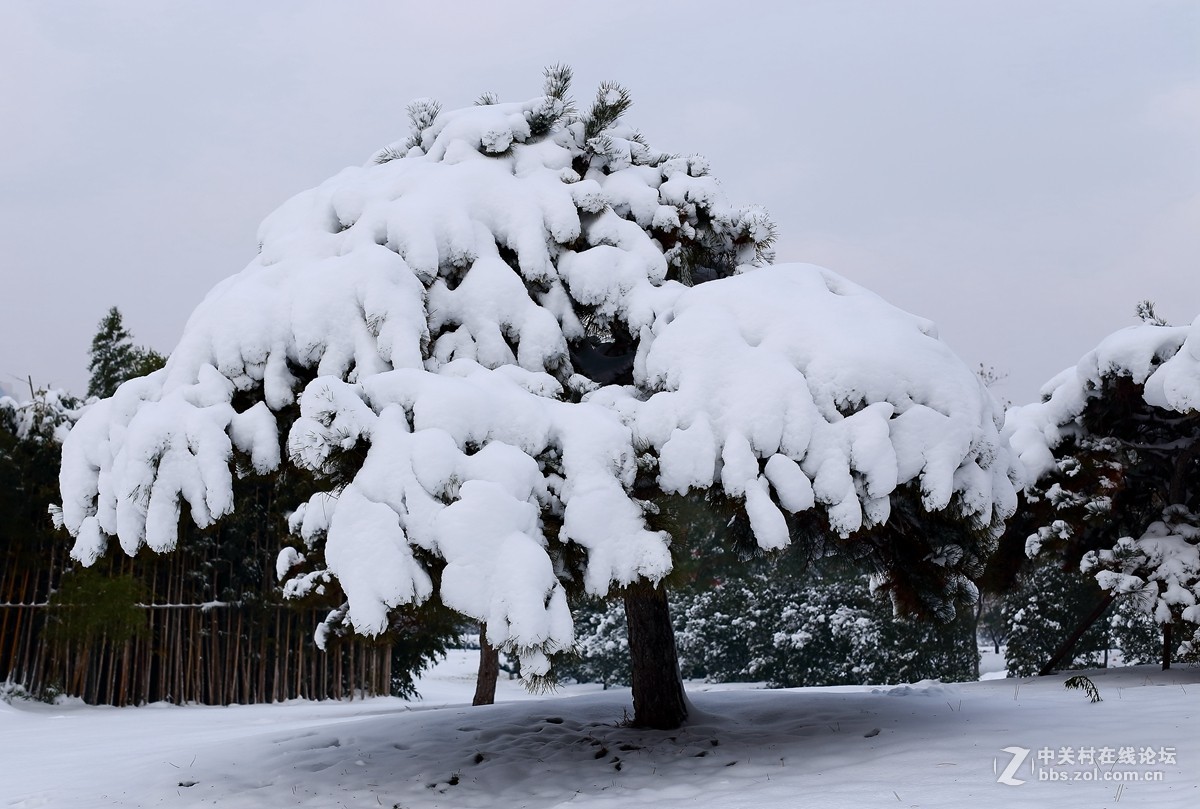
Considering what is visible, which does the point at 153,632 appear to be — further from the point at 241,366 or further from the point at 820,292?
the point at 820,292

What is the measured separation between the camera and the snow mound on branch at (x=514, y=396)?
3.76 metres

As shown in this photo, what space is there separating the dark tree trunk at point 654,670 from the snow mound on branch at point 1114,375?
3735 millimetres

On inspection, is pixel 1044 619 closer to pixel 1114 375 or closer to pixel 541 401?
pixel 1114 375

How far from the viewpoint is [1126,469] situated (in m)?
7.67

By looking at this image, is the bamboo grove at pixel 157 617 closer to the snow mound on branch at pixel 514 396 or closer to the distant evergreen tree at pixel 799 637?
the distant evergreen tree at pixel 799 637

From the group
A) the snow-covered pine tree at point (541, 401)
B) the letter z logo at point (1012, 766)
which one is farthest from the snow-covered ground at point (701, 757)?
the snow-covered pine tree at point (541, 401)

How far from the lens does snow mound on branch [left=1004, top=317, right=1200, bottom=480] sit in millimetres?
6551

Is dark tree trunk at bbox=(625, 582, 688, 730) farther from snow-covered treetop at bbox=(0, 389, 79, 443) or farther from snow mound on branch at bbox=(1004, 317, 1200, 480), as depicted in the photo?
snow-covered treetop at bbox=(0, 389, 79, 443)

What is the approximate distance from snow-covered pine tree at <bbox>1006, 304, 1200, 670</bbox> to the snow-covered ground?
2.71 feet

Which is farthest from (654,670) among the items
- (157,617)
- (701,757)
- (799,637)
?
(799,637)

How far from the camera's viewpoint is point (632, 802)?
158 inches

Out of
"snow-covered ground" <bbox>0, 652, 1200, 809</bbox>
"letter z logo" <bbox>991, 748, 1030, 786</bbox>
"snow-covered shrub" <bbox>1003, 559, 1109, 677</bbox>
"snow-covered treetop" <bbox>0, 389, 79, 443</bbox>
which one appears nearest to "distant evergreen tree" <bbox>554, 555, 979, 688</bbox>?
"snow-covered shrub" <bbox>1003, 559, 1109, 677</bbox>

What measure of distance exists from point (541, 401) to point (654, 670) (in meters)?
2.24

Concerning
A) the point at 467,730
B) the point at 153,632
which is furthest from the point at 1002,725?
the point at 153,632
